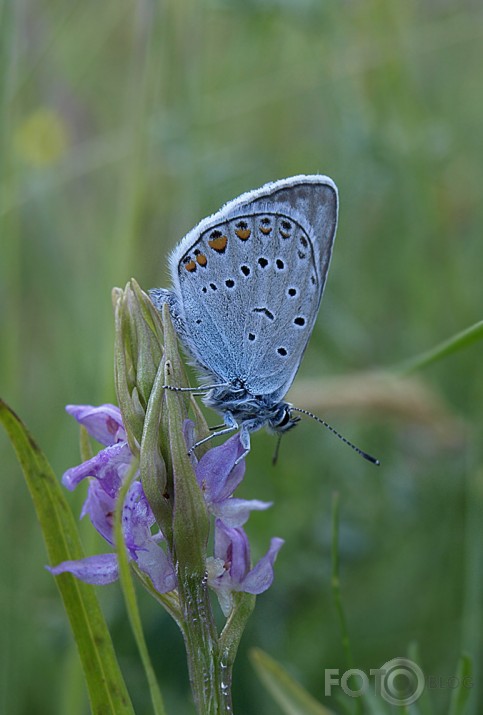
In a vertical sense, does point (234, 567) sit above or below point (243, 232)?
below

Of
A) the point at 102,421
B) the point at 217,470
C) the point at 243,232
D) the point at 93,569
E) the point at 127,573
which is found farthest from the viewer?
the point at 243,232

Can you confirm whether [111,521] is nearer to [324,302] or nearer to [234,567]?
[234,567]

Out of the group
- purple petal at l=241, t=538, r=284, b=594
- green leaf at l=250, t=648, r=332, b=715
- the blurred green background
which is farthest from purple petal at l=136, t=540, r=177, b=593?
the blurred green background

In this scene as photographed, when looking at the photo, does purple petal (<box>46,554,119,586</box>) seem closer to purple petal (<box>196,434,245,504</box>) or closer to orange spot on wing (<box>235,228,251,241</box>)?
purple petal (<box>196,434,245,504</box>)

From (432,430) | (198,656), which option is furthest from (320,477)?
(198,656)

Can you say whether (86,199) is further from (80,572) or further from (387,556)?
(80,572)

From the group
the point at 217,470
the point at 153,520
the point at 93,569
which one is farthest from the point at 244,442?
the point at 93,569

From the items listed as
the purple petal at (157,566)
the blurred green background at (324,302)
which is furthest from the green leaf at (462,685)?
the blurred green background at (324,302)
